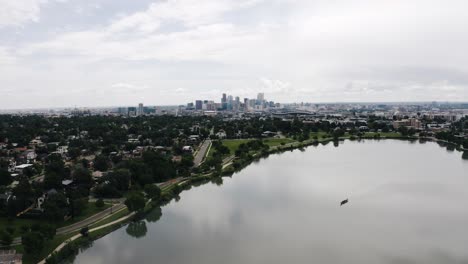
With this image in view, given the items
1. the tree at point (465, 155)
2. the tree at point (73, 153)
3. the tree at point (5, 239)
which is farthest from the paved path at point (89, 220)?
the tree at point (465, 155)

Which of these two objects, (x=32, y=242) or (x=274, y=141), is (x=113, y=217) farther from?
(x=274, y=141)

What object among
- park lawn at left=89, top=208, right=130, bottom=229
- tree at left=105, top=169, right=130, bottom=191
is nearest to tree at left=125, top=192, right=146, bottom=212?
park lawn at left=89, top=208, right=130, bottom=229

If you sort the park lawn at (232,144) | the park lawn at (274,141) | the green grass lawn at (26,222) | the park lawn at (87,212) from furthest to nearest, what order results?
1. the park lawn at (274,141)
2. the park lawn at (232,144)
3. the park lawn at (87,212)
4. the green grass lawn at (26,222)

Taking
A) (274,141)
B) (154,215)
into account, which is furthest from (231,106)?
(154,215)

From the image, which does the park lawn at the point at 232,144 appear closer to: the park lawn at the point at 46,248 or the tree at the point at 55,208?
the tree at the point at 55,208

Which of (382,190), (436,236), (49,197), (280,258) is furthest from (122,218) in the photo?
(382,190)

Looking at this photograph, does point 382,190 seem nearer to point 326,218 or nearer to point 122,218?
point 326,218
